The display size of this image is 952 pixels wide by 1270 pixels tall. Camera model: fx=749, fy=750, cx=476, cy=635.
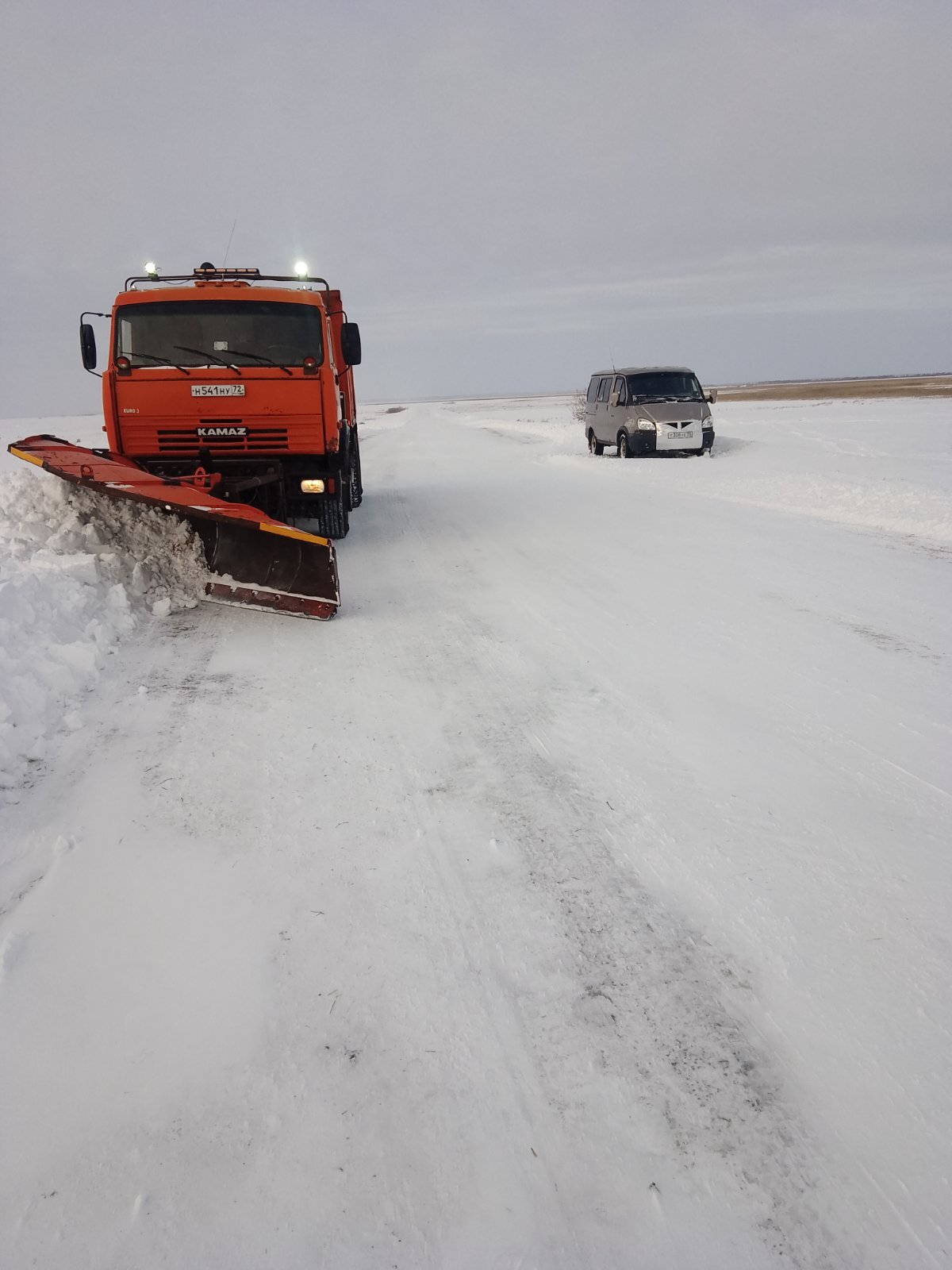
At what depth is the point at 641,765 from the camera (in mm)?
3303

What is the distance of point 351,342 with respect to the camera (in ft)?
26.4

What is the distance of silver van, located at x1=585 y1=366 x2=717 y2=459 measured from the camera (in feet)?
56.9

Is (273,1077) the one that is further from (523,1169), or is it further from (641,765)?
(641,765)

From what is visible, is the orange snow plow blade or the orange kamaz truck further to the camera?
the orange kamaz truck

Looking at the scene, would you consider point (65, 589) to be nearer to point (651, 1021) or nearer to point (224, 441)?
point (224, 441)

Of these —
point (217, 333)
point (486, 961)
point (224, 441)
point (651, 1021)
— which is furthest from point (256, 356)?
point (651, 1021)

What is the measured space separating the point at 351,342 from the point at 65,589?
4.39 m

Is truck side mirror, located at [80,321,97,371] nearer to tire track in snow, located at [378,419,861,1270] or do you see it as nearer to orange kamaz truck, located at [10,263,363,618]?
orange kamaz truck, located at [10,263,363,618]

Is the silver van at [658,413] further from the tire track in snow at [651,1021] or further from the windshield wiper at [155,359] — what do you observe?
the tire track in snow at [651,1021]

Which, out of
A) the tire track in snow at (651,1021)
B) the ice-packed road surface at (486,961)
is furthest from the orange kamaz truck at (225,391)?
the tire track in snow at (651,1021)

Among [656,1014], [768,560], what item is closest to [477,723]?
[656,1014]

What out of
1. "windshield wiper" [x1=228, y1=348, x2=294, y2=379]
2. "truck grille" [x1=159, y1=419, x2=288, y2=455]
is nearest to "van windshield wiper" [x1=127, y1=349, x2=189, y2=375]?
"windshield wiper" [x1=228, y1=348, x2=294, y2=379]

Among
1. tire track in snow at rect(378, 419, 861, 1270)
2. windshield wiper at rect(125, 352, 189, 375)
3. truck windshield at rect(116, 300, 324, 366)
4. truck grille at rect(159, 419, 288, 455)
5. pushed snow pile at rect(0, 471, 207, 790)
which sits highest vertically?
truck windshield at rect(116, 300, 324, 366)

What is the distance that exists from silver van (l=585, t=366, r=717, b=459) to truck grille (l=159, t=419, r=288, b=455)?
12.0 m
